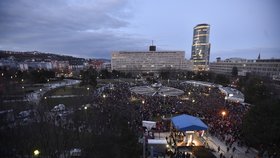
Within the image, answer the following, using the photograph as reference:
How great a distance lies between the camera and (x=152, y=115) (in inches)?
1145

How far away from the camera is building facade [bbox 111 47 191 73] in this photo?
142 metres

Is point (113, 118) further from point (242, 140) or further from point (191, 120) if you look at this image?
point (242, 140)

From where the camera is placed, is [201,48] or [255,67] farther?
[201,48]

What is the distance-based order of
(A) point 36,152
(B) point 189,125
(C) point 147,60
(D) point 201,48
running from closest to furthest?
(A) point 36,152, (B) point 189,125, (C) point 147,60, (D) point 201,48

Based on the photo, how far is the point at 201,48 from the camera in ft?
558

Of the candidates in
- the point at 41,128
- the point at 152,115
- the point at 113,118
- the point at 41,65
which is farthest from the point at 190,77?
the point at 41,65

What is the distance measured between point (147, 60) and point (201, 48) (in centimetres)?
5201

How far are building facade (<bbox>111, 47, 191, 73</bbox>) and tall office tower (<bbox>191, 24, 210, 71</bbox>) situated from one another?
98.1ft

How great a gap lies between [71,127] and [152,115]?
1135 cm

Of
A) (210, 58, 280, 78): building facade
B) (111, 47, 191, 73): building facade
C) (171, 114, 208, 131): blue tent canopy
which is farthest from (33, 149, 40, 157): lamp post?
(111, 47, 191, 73): building facade

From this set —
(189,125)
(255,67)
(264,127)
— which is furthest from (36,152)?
(255,67)

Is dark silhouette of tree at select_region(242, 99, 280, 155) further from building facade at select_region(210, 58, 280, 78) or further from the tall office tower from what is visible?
the tall office tower

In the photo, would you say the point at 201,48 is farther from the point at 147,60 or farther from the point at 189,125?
the point at 189,125

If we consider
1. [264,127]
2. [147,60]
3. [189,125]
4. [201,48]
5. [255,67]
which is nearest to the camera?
[264,127]
